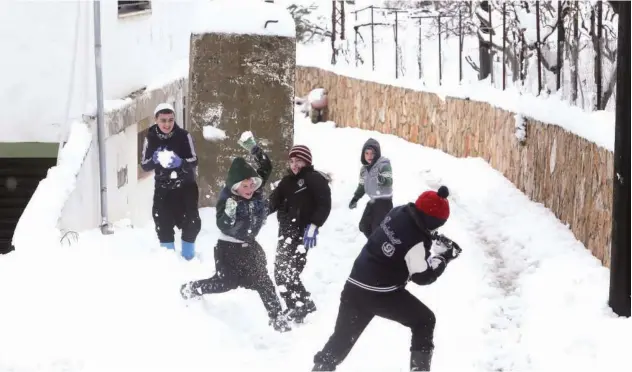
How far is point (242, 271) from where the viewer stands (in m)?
7.44

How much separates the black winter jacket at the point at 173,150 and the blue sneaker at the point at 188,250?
671 mm

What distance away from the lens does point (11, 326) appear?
6.49 m

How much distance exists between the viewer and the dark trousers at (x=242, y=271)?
291 inches

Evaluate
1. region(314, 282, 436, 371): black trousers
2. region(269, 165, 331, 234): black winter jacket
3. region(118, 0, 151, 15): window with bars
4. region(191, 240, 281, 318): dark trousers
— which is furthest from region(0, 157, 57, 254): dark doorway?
region(314, 282, 436, 371): black trousers

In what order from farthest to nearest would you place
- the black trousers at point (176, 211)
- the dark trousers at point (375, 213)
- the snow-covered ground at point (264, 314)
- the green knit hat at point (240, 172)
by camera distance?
1. the dark trousers at point (375, 213)
2. the black trousers at point (176, 211)
3. the green knit hat at point (240, 172)
4. the snow-covered ground at point (264, 314)

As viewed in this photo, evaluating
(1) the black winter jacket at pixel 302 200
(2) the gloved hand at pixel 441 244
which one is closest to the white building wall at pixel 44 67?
(1) the black winter jacket at pixel 302 200

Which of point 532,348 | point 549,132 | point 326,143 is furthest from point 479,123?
point 532,348

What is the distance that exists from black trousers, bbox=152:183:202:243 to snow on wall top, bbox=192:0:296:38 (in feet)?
9.89

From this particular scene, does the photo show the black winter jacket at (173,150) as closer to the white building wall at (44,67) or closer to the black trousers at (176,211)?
the black trousers at (176,211)

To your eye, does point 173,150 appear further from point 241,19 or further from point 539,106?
point 539,106

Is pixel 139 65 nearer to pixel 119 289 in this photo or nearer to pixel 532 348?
pixel 119 289

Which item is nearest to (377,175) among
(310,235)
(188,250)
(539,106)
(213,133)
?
(310,235)

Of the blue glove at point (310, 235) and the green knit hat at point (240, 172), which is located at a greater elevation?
the green knit hat at point (240, 172)

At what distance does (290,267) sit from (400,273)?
7.22 ft
